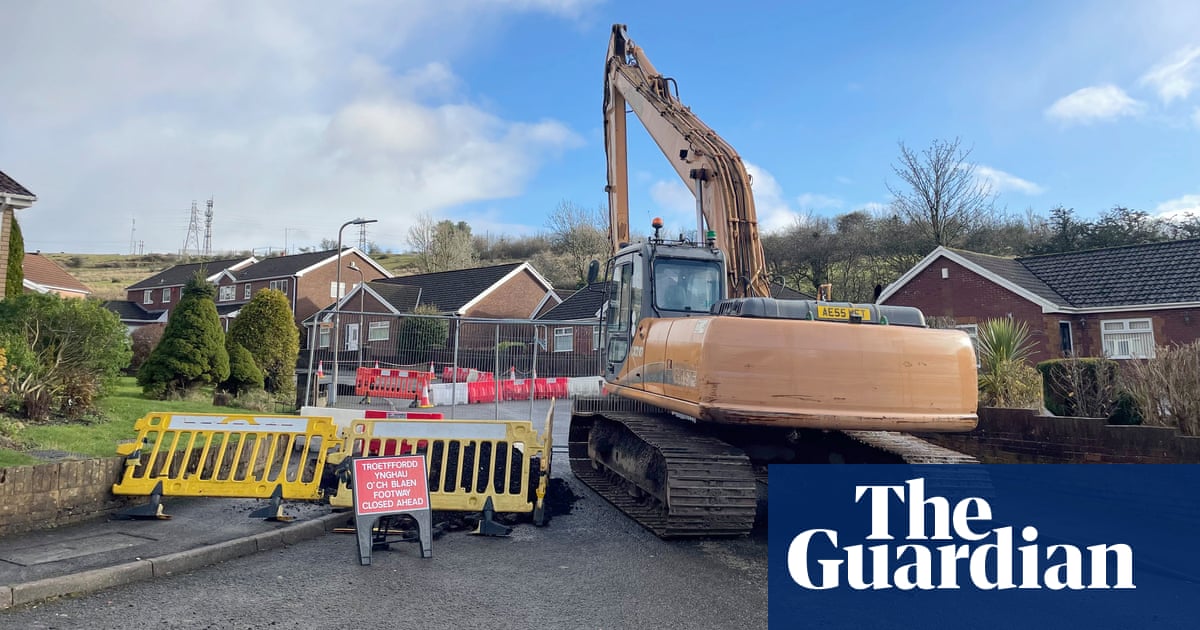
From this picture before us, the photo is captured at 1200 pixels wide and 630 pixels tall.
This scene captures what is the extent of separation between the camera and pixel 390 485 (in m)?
6.31

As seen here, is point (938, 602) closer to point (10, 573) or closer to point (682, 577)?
point (682, 577)

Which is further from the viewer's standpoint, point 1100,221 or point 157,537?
point 1100,221

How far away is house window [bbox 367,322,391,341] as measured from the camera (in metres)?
15.4

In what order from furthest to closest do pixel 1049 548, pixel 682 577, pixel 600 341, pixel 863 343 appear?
1. pixel 600 341
2. pixel 1049 548
3. pixel 863 343
4. pixel 682 577

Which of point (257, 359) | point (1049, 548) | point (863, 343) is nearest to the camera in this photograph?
point (863, 343)

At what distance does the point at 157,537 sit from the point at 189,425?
175cm

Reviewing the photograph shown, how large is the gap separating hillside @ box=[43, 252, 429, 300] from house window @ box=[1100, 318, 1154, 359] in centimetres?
6993

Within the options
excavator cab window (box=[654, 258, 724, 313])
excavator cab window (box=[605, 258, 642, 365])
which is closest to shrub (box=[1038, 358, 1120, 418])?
excavator cab window (box=[654, 258, 724, 313])

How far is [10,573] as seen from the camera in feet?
16.7

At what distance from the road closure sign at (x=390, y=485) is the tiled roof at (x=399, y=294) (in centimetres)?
3713

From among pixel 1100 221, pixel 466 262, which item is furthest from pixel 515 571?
pixel 466 262

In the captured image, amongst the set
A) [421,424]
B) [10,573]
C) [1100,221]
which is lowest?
[10,573]

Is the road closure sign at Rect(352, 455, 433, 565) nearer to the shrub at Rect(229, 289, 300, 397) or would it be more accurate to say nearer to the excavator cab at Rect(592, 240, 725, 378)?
the excavator cab at Rect(592, 240, 725, 378)

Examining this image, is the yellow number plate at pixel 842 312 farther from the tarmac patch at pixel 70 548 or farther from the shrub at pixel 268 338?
the shrub at pixel 268 338
